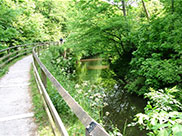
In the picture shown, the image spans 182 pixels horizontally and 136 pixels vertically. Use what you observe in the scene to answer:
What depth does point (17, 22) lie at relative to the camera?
1650 centimetres

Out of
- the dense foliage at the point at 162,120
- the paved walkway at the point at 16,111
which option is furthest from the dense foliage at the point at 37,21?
the dense foliage at the point at 162,120

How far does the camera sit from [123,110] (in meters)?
8.94

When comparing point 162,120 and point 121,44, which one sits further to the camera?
point 121,44

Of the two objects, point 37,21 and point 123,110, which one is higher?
point 37,21

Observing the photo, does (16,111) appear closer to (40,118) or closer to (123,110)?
(40,118)

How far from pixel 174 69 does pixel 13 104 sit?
6759 mm

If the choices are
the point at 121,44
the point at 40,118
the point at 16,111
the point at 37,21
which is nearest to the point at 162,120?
the point at 40,118

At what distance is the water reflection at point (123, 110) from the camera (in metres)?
7.19

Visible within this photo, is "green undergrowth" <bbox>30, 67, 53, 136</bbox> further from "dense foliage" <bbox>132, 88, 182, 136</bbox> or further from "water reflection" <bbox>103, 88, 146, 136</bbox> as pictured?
"water reflection" <bbox>103, 88, 146, 136</bbox>

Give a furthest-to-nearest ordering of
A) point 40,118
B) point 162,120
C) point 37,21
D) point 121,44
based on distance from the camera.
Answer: point 37,21 < point 121,44 < point 40,118 < point 162,120

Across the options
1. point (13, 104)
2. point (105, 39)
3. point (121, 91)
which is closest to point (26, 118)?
point (13, 104)

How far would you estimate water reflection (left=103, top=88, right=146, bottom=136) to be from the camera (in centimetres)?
719

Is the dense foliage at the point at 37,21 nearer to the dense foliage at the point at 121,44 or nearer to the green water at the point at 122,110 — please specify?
the dense foliage at the point at 121,44

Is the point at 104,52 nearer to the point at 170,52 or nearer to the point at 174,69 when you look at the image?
the point at 170,52
